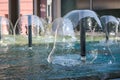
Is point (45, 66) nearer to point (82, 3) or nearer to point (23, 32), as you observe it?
point (23, 32)

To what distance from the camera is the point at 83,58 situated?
18.0 ft

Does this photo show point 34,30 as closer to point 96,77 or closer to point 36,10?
point 36,10

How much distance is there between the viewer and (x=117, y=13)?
1864cm

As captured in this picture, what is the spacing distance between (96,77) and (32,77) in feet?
2.39

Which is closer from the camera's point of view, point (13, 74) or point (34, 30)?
point (13, 74)

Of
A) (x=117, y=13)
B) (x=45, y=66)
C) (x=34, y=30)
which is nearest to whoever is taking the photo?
(x=45, y=66)

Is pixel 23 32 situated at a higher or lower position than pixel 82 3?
lower

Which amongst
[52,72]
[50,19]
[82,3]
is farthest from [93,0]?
[52,72]

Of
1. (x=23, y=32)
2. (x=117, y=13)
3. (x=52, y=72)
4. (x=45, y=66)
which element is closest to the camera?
(x=52, y=72)

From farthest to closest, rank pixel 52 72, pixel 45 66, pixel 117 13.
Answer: pixel 117 13
pixel 45 66
pixel 52 72

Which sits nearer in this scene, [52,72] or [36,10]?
[52,72]

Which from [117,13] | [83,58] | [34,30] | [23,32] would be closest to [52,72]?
[83,58]

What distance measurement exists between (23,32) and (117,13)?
6160 mm

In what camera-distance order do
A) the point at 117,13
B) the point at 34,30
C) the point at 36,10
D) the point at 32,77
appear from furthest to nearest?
the point at 36,10, the point at 117,13, the point at 34,30, the point at 32,77
